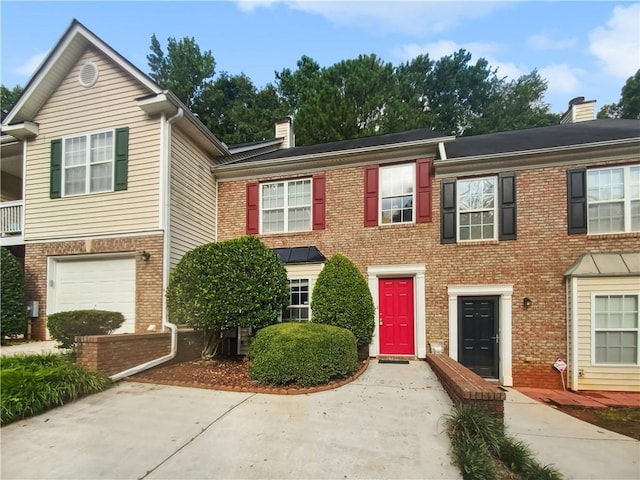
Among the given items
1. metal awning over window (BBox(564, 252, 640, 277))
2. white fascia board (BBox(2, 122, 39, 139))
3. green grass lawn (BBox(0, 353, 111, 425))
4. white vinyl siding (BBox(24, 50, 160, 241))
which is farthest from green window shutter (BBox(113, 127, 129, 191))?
metal awning over window (BBox(564, 252, 640, 277))

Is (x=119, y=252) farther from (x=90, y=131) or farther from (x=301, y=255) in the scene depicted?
(x=301, y=255)

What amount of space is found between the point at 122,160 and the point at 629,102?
33.7 meters

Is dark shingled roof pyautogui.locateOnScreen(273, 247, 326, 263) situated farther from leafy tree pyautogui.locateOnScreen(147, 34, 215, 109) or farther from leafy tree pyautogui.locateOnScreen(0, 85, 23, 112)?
leafy tree pyautogui.locateOnScreen(0, 85, 23, 112)

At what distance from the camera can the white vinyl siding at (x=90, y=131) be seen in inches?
358

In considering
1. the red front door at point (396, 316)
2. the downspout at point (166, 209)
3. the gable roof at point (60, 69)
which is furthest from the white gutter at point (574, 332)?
the gable roof at point (60, 69)

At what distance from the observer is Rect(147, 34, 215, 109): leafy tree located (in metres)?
27.5

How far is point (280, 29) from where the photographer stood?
844 centimetres

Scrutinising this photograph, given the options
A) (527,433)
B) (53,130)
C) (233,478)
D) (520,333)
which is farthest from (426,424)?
(53,130)

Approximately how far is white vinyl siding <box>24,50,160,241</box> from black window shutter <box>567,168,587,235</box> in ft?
32.8

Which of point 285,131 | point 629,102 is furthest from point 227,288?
point 629,102

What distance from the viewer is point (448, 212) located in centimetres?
952

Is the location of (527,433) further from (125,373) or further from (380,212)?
(125,373)

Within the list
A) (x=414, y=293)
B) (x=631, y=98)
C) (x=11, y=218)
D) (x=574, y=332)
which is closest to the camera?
(x=574, y=332)

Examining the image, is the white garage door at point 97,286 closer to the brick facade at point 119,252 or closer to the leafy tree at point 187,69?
the brick facade at point 119,252
